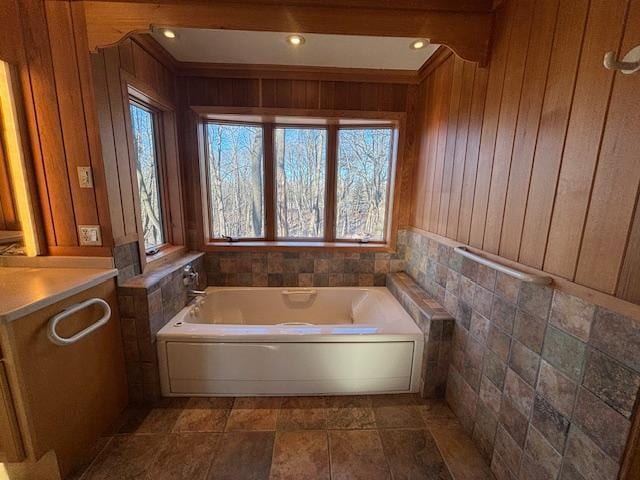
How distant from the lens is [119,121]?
59.1 inches

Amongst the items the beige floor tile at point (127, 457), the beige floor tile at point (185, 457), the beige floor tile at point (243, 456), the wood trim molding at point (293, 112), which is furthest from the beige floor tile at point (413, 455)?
the wood trim molding at point (293, 112)

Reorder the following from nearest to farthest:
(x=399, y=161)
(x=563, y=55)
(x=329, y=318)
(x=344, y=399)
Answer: (x=563, y=55), (x=344, y=399), (x=399, y=161), (x=329, y=318)

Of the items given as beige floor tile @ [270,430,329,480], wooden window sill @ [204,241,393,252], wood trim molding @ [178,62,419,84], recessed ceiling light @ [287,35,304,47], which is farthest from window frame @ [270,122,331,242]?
beige floor tile @ [270,430,329,480]

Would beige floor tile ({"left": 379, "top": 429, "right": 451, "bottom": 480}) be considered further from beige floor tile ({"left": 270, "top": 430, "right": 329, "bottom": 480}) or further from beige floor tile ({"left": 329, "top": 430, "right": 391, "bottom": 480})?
beige floor tile ({"left": 270, "top": 430, "right": 329, "bottom": 480})

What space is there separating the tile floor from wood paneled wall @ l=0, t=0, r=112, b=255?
1062 mm

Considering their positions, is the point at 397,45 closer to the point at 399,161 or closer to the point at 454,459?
the point at 399,161

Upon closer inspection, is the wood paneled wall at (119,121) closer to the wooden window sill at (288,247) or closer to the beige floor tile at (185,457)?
the wooden window sill at (288,247)

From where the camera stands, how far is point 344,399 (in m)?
1.68

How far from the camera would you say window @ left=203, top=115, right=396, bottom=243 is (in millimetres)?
2385

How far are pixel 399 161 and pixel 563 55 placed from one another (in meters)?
1.34

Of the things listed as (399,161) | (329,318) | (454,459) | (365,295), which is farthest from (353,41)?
(454,459)

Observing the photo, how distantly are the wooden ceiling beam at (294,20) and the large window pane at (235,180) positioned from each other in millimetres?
1005

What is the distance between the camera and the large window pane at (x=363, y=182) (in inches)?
95.0

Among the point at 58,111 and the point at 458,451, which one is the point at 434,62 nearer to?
the point at 58,111
